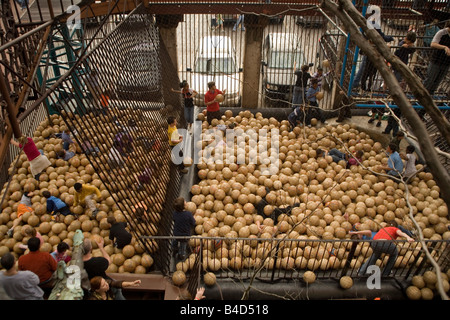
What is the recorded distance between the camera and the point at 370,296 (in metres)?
6.16

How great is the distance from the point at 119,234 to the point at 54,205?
2012 millimetres

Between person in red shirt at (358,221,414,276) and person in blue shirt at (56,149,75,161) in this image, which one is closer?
person in red shirt at (358,221,414,276)

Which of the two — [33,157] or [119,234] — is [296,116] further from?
[33,157]

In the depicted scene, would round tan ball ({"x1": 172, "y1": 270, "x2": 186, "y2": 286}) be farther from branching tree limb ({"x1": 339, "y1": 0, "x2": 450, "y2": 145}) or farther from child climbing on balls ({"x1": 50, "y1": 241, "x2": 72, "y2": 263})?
branching tree limb ({"x1": 339, "y1": 0, "x2": 450, "y2": 145})

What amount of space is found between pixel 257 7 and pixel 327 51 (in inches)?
110

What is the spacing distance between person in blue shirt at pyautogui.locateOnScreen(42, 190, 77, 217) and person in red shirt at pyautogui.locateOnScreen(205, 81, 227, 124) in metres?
4.73

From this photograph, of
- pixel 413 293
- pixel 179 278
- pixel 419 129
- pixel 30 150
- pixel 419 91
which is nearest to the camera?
pixel 419 129

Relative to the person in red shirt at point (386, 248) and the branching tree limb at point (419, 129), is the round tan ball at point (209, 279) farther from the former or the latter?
the branching tree limb at point (419, 129)

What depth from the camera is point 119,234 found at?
6.43m

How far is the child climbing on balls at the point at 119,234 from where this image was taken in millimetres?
6422

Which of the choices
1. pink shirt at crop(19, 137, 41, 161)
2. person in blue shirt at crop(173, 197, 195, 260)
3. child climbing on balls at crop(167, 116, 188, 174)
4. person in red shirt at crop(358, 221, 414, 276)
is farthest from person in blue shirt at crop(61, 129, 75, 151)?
person in red shirt at crop(358, 221, 414, 276)

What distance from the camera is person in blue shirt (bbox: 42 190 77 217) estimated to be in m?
7.41

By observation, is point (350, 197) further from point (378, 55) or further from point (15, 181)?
point (15, 181)

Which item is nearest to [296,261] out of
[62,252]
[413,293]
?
[413,293]
